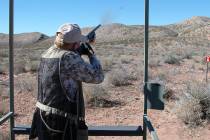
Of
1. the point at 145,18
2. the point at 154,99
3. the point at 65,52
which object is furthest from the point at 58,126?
the point at 145,18

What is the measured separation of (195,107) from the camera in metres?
9.59

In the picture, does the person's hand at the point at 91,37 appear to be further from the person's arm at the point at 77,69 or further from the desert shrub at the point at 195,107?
the desert shrub at the point at 195,107

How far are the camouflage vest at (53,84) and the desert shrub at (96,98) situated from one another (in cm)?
734

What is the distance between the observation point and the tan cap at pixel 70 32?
13.3 feet

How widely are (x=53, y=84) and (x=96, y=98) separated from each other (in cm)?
780

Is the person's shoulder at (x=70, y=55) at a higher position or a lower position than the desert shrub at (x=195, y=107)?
higher

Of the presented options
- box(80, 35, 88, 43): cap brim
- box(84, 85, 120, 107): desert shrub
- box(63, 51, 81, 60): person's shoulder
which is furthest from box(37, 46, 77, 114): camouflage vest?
box(84, 85, 120, 107): desert shrub

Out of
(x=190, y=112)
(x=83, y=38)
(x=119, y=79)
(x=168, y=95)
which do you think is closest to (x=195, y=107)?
(x=190, y=112)

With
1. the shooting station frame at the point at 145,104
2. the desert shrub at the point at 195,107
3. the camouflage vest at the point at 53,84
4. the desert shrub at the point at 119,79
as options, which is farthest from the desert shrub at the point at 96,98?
the camouflage vest at the point at 53,84

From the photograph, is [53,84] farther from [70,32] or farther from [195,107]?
[195,107]

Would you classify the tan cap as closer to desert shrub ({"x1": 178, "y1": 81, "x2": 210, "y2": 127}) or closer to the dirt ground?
the dirt ground

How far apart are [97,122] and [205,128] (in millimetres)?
2375

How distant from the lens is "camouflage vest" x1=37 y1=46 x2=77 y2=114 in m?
4.09

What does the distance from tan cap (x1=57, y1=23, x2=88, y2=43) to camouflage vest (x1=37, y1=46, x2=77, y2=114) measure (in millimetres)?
124
